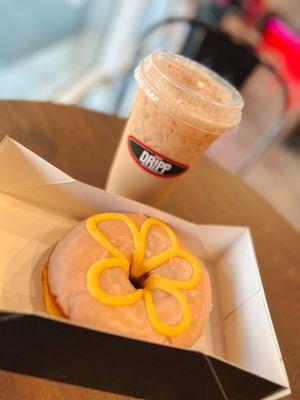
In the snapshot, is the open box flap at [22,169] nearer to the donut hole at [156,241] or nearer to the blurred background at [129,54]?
the donut hole at [156,241]

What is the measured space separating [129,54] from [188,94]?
1950 millimetres

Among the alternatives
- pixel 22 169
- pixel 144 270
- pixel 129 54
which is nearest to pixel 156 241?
pixel 144 270

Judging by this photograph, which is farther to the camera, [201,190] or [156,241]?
[201,190]

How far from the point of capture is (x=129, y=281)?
0.57 metres

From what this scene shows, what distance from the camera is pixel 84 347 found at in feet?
1.48

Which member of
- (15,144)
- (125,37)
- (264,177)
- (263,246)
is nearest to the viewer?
(15,144)

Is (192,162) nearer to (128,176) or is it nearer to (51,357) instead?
(128,176)

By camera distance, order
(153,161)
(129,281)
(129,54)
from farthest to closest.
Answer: (129,54) → (153,161) → (129,281)

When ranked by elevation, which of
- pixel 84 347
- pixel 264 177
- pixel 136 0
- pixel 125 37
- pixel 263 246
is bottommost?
pixel 264 177

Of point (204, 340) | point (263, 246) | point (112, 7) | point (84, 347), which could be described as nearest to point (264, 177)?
point (112, 7)

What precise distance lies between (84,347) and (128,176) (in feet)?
1.34

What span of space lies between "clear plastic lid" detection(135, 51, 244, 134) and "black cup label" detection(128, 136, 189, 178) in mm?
90

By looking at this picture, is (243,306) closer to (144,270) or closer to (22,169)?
(144,270)

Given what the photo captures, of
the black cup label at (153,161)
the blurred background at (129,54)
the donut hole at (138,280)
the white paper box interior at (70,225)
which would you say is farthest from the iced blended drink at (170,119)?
the blurred background at (129,54)
